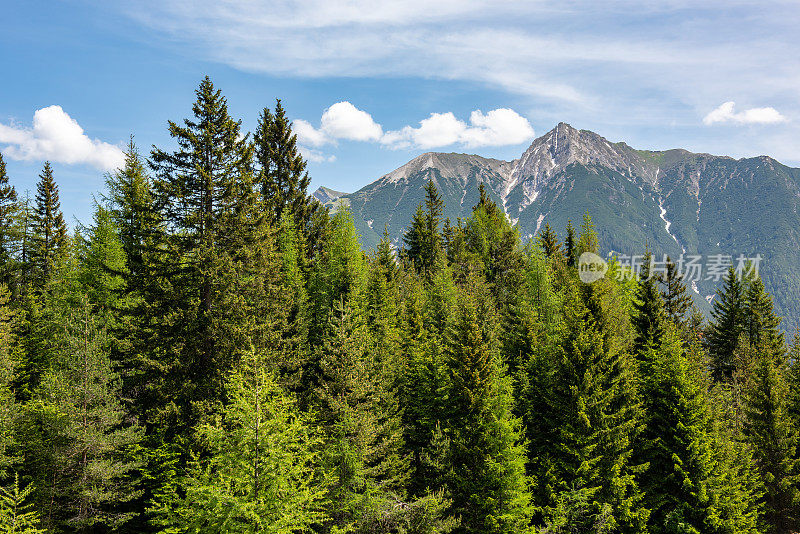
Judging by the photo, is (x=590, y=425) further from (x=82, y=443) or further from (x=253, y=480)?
(x=82, y=443)

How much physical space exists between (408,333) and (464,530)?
1553 centimetres

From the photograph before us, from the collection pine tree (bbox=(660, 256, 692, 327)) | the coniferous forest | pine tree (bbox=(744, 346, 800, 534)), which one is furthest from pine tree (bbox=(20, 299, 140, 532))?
pine tree (bbox=(660, 256, 692, 327))

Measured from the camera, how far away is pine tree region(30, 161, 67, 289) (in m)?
49.2

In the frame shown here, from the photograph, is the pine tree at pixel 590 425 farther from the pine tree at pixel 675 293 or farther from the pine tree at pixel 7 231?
the pine tree at pixel 7 231

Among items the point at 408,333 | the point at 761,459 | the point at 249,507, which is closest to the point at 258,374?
the point at 249,507

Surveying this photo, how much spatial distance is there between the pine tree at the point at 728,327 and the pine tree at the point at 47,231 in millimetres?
75350

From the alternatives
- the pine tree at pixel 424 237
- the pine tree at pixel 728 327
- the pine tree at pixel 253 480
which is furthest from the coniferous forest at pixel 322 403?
the pine tree at pixel 424 237

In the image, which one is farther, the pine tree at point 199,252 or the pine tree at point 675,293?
the pine tree at point 675,293

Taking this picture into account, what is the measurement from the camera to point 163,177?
24.0 m

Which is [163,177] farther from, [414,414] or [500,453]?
[500,453]

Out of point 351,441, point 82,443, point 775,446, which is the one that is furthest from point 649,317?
point 82,443

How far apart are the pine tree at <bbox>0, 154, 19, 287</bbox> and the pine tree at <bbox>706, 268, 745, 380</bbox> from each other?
77541 mm

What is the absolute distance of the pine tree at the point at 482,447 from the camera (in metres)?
24.5

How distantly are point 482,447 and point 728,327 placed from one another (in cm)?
3831
